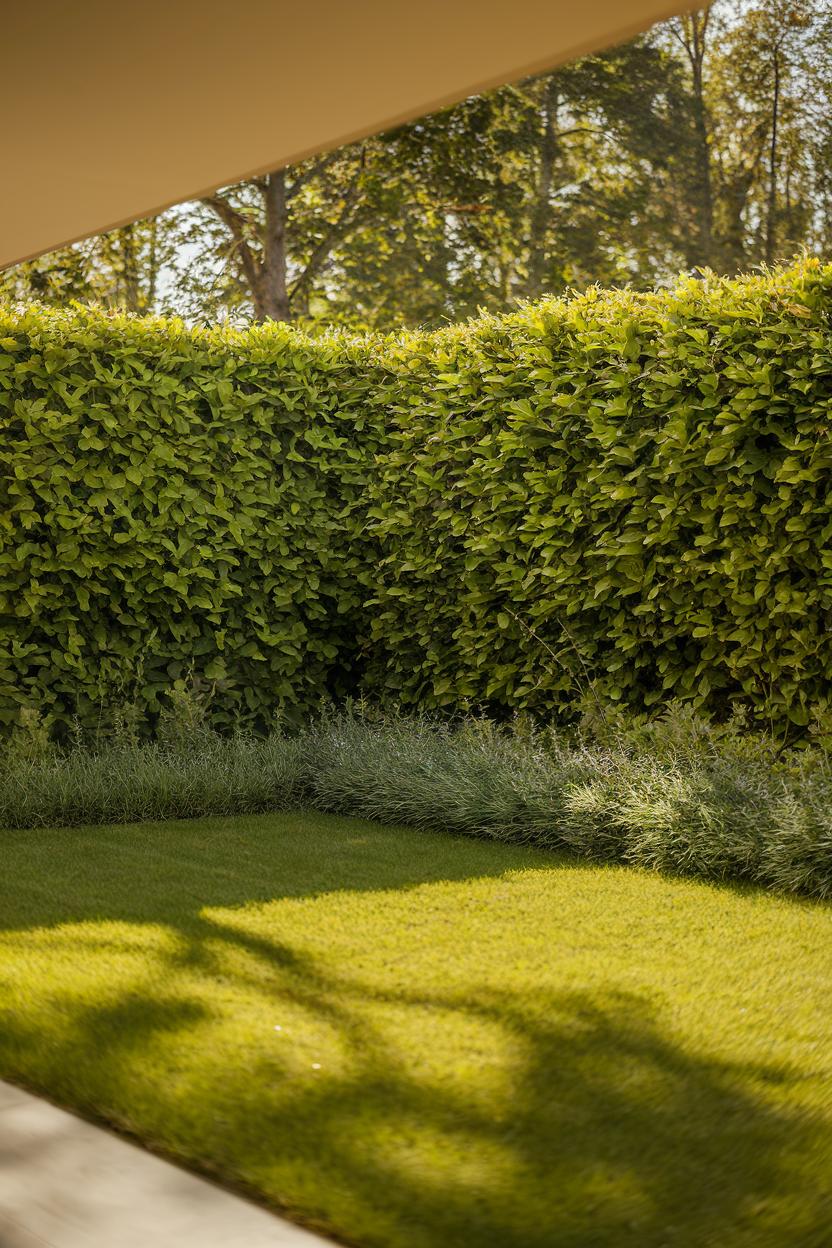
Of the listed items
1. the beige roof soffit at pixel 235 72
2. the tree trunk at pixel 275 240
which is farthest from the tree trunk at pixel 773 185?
the beige roof soffit at pixel 235 72

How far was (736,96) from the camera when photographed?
78.0 ft

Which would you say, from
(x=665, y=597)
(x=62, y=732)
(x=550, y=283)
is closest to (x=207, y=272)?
(x=550, y=283)

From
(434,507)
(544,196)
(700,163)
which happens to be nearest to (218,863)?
(434,507)

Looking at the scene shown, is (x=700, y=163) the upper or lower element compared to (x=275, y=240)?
upper

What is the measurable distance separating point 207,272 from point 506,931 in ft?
59.7

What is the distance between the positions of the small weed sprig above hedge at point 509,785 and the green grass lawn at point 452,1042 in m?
0.29

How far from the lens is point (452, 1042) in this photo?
11.4 feet

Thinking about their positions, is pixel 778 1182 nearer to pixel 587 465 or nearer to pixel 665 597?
pixel 665 597

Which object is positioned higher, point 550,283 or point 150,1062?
point 550,283

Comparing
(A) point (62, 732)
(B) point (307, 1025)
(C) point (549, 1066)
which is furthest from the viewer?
(A) point (62, 732)

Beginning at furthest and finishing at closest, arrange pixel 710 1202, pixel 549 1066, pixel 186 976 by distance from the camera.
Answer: pixel 186 976 → pixel 549 1066 → pixel 710 1202

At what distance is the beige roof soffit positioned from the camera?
8.96 feet

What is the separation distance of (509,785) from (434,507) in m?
2.72

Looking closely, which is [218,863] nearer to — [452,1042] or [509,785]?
[509,785]
